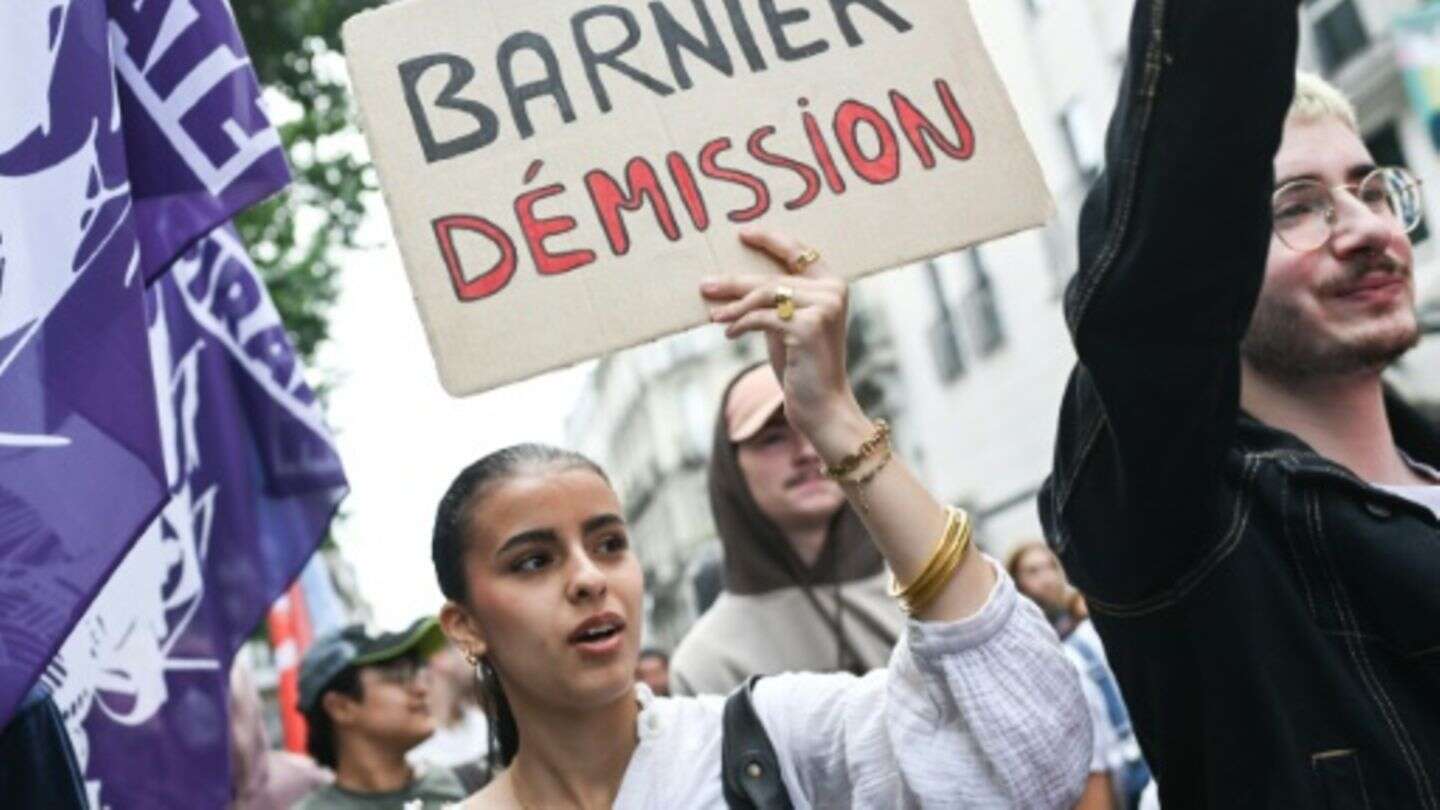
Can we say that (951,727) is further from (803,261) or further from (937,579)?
(803,261)

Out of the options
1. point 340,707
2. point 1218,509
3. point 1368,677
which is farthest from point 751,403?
point 340,707

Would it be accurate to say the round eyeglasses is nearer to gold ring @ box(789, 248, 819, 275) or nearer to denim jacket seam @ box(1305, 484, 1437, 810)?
denim jacket seam @ box(1305, 484, 1437, 810)

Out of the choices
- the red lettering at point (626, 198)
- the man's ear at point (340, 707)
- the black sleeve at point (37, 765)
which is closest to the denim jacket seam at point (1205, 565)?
the red lettering at point (626, 198)

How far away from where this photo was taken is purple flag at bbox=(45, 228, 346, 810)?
316 cm

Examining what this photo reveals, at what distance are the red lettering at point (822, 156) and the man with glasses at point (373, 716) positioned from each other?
312cm

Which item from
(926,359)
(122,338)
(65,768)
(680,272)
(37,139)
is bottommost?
(926,359)

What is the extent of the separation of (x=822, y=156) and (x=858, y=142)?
0.17ft

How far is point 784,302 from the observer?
212 centimetres

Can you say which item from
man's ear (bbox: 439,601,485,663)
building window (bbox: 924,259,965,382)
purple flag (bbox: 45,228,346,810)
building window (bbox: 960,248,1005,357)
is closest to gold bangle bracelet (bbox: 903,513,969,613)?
man's ear (bbox: 439,601,485,663)

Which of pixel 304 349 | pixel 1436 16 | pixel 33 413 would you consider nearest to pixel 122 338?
pixel 33 413

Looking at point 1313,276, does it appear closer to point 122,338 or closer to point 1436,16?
point 122,338

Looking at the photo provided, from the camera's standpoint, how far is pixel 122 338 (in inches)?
103

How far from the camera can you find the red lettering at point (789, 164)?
2.23m

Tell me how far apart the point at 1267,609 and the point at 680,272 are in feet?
2.58
